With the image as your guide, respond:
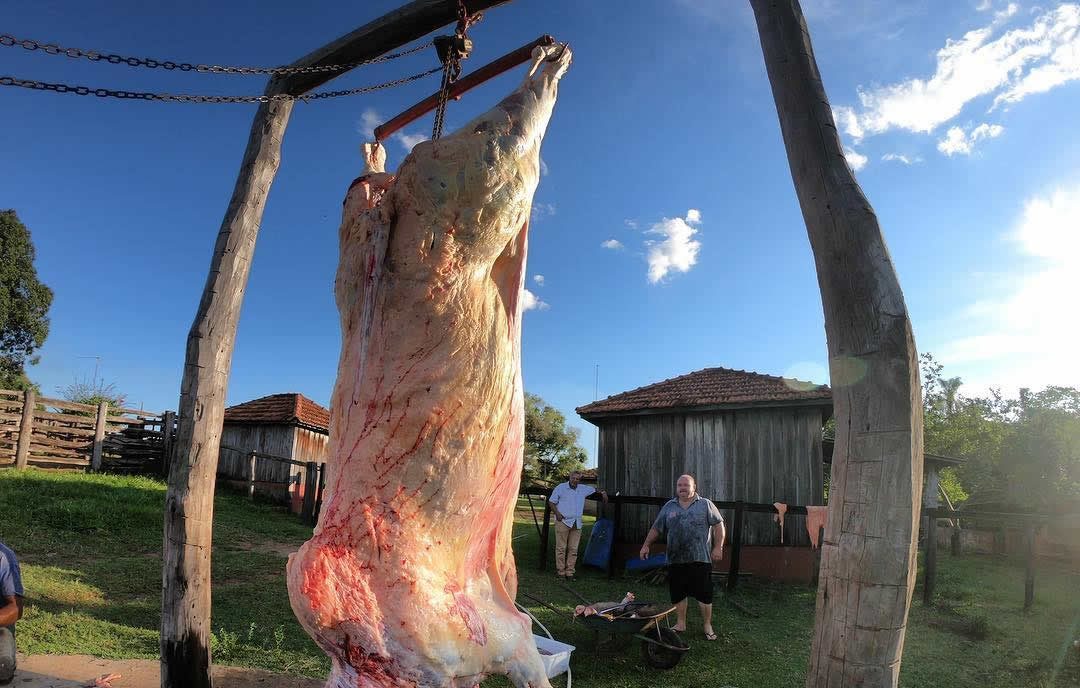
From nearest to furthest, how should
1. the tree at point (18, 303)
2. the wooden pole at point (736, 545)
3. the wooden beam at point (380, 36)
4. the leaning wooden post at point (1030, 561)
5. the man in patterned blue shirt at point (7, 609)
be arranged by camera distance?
the wooden beam at point (380, 36) → the man in patterned blue shirt at point (7, 609) → the leaning wooden post at point (1030, 561) → the wooden pole at point (736, 545) → the tree at point (18, 303)

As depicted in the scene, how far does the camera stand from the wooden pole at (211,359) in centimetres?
443

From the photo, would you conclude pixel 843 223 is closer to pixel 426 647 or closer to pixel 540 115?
pixel 540 115

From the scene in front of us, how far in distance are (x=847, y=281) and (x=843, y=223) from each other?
23cm

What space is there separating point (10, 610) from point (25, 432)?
16.9 meters

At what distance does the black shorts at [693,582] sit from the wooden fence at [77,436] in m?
15.5

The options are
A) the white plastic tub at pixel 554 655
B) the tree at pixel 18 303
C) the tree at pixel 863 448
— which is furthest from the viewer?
the tree at pixel 18 303

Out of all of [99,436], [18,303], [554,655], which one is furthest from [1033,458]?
[18,303]

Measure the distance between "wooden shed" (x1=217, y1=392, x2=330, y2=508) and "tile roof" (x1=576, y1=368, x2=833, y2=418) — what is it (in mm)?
10722

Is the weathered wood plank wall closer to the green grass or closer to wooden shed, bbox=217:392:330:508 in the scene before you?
the green grass

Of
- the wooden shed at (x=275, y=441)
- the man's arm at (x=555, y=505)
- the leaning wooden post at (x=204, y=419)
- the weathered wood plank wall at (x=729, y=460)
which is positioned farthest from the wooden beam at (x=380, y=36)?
the wooden shed at (x=275, y=441)

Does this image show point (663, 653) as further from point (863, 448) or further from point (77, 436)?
point (77, 436)

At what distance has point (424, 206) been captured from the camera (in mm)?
1907

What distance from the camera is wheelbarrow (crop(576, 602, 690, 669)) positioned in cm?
681

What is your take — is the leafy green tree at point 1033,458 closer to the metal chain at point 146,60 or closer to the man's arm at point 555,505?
the man's arm at point 555,505
